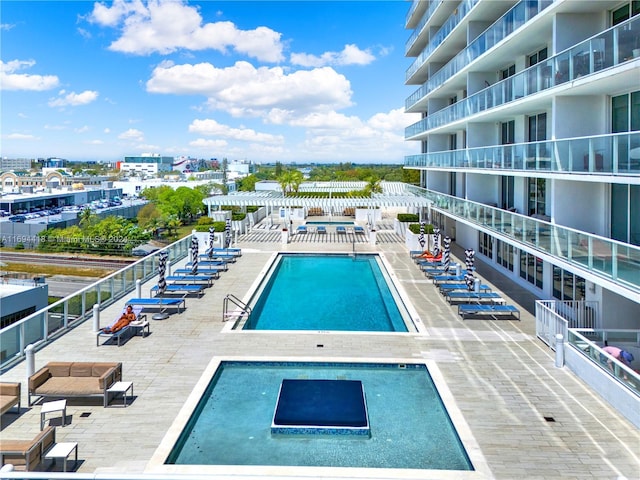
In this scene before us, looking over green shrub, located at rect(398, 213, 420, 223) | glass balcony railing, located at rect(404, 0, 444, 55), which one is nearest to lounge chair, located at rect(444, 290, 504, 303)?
green shrub, located at rect(398, 213, 420, 223)

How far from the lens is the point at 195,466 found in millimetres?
8305

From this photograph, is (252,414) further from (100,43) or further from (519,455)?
(100,43)

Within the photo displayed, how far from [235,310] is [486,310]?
347 inches

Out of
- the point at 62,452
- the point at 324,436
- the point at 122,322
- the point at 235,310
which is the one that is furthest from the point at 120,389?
the point at 235,310

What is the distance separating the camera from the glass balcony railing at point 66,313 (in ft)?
41.7

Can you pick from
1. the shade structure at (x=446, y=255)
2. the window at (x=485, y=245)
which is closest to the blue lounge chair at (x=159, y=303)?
the shade structure at (x=446, y=255)

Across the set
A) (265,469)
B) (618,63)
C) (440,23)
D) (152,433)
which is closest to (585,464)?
(265,469)

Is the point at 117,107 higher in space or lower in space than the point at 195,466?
higher

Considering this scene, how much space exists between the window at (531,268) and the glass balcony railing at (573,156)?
402cm

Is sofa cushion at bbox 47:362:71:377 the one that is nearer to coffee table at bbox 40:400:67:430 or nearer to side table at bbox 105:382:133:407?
side table at bbox 105:382:133:407

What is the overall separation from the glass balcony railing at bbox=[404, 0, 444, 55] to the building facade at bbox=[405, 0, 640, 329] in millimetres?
4905

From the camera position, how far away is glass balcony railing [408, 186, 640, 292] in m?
11.2

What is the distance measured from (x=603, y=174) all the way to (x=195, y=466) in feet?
38.7

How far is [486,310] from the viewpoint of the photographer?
16984 millimetres
